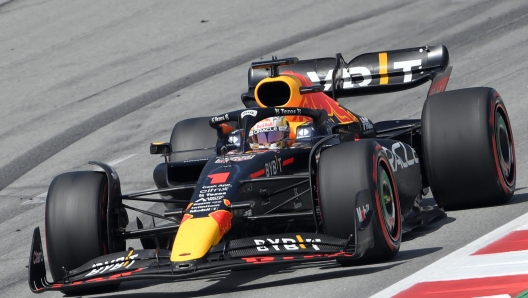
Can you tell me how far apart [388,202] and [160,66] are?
1004 centimetres

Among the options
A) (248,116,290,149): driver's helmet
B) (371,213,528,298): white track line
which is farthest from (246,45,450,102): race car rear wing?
(371,213,528,298): white track line

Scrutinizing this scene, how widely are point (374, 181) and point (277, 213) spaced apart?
95 cm

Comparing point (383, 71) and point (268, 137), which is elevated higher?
point (383, 71)

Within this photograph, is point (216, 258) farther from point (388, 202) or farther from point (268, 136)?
point (268, 136)

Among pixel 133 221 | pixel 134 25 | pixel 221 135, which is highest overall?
pixel 134 25

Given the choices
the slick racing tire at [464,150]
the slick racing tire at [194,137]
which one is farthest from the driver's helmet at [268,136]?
the slick racing tire at [194,137]

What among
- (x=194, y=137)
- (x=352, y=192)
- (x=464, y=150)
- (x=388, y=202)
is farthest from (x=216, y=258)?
(x=194, y=137)

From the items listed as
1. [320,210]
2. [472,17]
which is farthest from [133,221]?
[472,17]

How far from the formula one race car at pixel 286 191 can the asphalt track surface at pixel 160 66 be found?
527mm

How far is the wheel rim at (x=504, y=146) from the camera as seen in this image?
9.02 metres

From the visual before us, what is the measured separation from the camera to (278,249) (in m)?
6.98

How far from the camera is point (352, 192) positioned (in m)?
7.25

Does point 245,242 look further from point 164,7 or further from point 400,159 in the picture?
point 164,7

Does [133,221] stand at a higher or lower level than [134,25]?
lower
